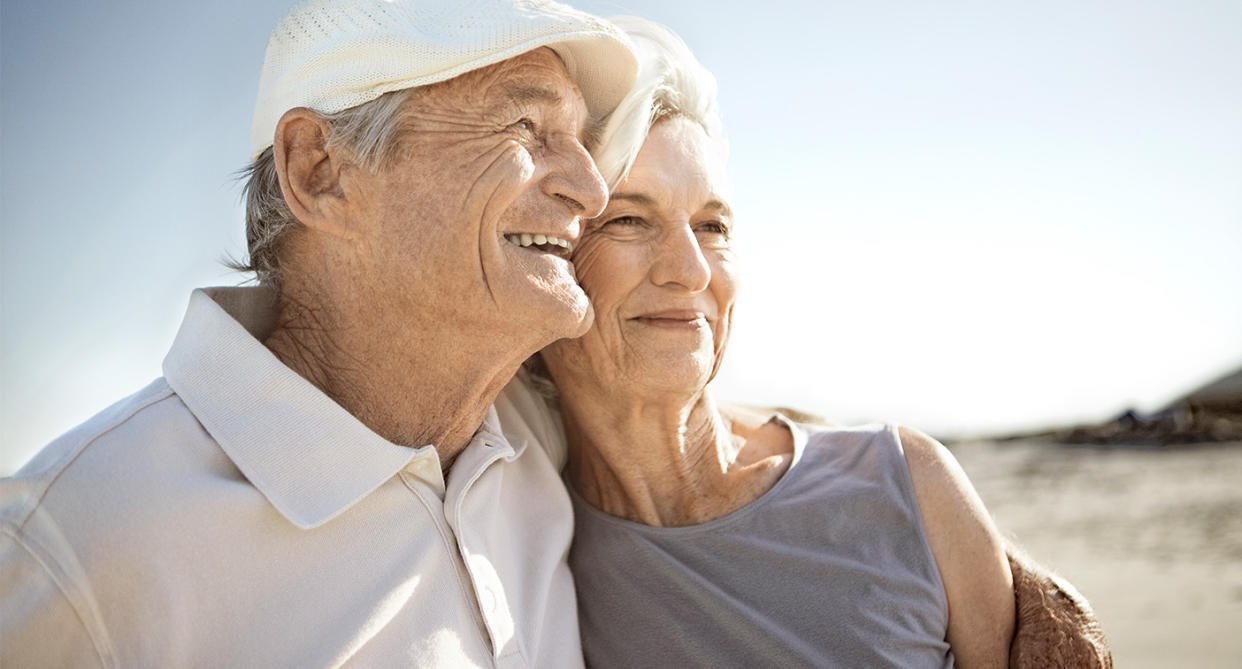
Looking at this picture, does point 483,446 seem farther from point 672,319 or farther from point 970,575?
point 970,575

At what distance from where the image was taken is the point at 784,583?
2383 millimetres

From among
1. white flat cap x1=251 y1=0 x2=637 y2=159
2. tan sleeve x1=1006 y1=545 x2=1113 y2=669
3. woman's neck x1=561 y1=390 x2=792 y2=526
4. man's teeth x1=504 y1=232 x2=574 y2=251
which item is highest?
white flat cap x1=251 y1=0 x2=637 y2=159

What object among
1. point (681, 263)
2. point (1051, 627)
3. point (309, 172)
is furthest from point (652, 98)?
point (1051, 627)

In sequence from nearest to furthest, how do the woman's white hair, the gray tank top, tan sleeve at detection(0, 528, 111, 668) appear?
tan sleeve at detection(0, 528, 111, 668)
the gray tank top
the woman's white hair

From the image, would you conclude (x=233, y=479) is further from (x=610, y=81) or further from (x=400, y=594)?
(x=610, y=81)

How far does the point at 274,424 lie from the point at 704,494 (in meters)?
1.22

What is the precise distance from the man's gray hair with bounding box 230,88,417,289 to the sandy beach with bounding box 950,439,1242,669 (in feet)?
10.8

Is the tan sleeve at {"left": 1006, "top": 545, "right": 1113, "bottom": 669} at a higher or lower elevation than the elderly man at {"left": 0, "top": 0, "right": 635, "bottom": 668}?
lower

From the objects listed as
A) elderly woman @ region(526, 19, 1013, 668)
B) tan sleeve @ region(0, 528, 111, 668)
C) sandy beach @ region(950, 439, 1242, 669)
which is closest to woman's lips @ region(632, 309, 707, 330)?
elderly woman @ region(526, 19, 1013, 668)

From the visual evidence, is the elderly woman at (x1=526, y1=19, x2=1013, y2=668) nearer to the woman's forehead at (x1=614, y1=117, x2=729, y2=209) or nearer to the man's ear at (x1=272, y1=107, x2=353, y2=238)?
the woman's forehead at (x1=614, y1=117, x2=729, y2=209)

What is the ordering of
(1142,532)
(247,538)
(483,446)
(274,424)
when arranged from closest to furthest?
(247,538) < (274,424) < (483,446) < (1142,532)

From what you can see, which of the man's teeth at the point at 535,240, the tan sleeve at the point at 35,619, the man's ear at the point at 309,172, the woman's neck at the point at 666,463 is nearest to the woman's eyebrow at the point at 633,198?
the man's teeth at the point at 535,240

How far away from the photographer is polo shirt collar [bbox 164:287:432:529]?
1812 mm

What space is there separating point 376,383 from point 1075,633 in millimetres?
1902
